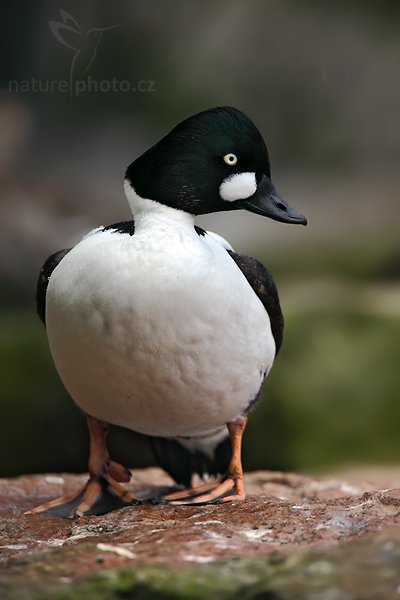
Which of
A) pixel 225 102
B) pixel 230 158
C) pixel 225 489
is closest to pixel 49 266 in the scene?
pixel 230 158

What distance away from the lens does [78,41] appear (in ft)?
34.4

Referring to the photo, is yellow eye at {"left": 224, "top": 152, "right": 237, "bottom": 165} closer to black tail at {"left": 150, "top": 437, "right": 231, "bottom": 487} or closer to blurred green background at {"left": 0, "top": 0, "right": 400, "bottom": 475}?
black tail at {"left": 150, "top": 437, "right": 231, "bottom": 487}

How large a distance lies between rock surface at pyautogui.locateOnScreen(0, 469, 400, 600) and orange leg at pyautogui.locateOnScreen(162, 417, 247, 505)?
0.30m

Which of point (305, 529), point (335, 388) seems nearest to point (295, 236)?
point (335, 388)

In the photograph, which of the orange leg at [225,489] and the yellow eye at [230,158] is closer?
the yellow eye at [230,158]

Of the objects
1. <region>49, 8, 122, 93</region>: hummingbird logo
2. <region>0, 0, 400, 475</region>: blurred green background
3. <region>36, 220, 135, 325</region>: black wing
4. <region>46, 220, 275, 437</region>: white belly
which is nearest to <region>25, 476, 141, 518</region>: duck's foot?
<region>46, 220, 275, 437</region>: white belly

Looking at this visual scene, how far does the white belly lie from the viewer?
3.71 m

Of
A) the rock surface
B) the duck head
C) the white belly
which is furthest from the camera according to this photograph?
the duck head

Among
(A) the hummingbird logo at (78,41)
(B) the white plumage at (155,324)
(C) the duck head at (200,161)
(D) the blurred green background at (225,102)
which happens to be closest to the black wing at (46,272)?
(B) the white plumage at (155,324)

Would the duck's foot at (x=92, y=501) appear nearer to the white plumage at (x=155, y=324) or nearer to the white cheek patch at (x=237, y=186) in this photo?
the white plumage at (x=155, y=324)

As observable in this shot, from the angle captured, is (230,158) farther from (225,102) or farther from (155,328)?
(225,102)

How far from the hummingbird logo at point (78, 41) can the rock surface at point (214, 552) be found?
7219 millimetres

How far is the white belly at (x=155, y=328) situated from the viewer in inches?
146

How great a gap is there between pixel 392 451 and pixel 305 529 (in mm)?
4544
